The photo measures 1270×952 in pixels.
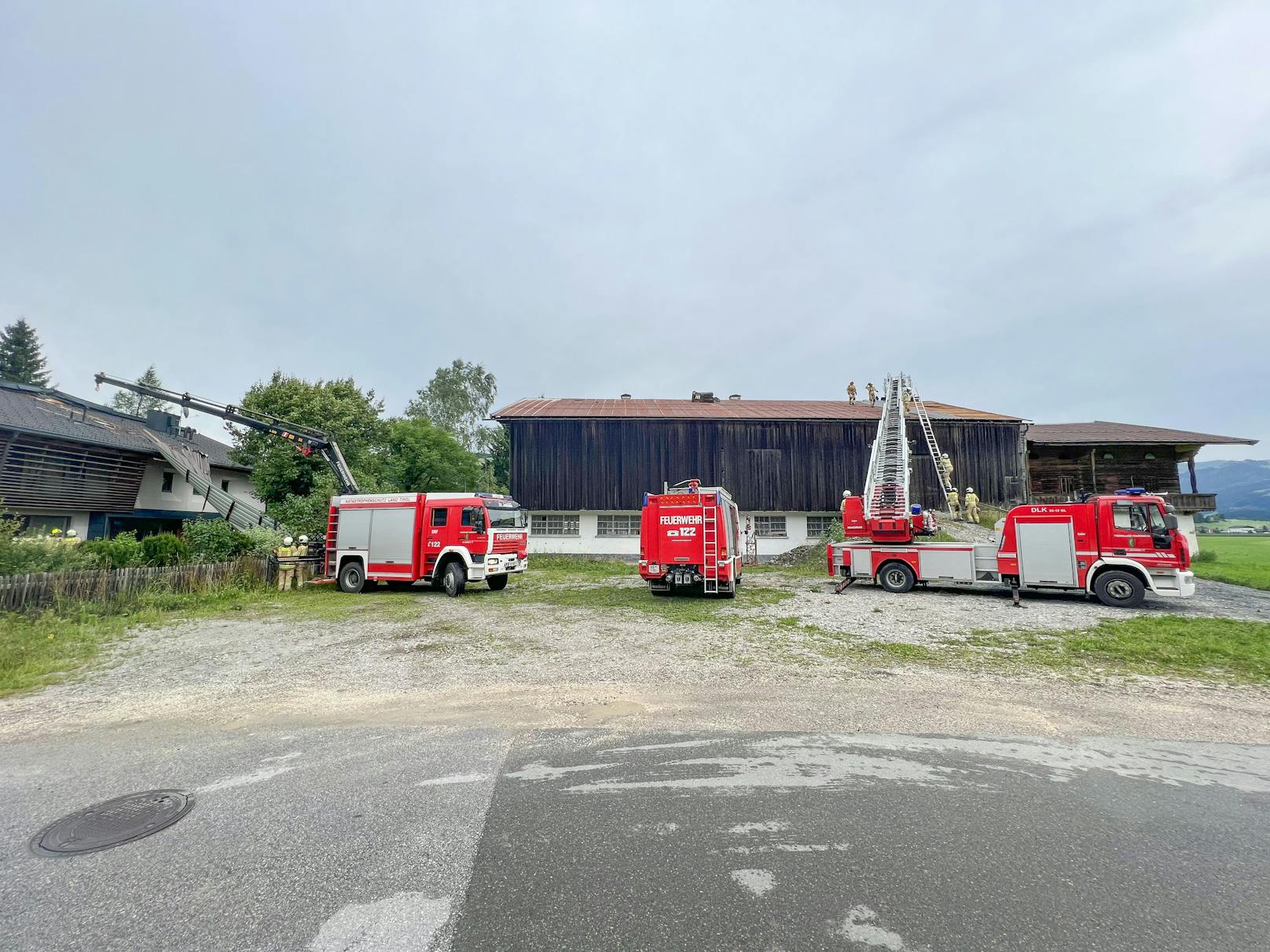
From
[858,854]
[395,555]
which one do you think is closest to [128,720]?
[858,854]

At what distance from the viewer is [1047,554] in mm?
14078

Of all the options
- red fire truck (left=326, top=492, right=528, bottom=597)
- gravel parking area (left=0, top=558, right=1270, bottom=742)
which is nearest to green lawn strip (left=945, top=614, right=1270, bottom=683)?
gravel parking area (left=0, top=558, right=1270, bottom=742)

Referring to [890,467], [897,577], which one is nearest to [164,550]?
[897,577]

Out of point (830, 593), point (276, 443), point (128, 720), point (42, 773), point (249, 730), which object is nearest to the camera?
point (42, 773)

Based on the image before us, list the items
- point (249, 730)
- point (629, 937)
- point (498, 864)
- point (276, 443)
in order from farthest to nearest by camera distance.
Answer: point (276, 443) < point (249, 730) < point (498, 864) < point (629, 937)

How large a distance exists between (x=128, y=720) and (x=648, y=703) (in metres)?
5.77

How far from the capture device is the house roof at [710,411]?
94.1ft

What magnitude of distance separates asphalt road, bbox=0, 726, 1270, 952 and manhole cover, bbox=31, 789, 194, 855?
0.39 ft

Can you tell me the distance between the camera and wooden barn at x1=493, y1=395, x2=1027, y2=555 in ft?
91.6

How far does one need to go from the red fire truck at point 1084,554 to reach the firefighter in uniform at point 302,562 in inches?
769

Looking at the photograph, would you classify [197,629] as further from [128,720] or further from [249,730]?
[249,730]

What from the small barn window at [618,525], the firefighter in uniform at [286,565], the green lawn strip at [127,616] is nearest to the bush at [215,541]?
the firefighter in uniform at [286,565]

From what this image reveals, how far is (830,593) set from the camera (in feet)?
52.2

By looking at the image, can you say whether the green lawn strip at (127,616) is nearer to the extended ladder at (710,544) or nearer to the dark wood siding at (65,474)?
the extended ladder at (710,544)
